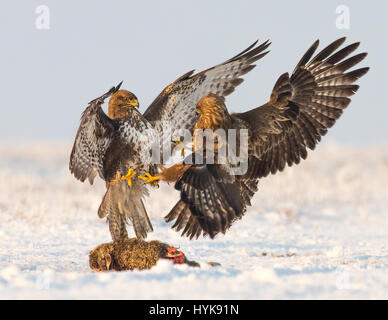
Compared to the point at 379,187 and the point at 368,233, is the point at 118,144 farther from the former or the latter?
the point at 379,187

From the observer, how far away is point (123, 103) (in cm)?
754

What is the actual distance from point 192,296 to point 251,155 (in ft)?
8.90

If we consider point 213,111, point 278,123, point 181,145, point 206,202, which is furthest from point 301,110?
point 206,202

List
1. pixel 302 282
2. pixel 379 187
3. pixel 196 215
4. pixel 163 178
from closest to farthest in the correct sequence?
pixel 302 282
pixel 196 215
pixel 163 178
pixel 379 187

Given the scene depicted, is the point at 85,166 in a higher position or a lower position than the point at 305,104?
lower

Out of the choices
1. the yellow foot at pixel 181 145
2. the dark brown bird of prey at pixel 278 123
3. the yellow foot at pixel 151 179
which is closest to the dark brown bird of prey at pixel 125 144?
the yellow foot at pixel 181 145

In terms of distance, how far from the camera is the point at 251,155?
24.0 feet

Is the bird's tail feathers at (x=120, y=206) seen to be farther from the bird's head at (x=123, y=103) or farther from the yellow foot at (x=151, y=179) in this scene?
the bird's head at (x=123, y=103)

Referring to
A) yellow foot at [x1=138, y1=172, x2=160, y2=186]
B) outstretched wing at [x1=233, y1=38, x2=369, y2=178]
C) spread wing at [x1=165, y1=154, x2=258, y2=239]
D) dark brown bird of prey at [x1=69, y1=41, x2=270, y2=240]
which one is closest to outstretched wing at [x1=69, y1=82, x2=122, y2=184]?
dark brown bird of prey at [x1=69, y1=41, x2=270, y2=240]

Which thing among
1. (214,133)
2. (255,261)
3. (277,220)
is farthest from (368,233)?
(214,133)

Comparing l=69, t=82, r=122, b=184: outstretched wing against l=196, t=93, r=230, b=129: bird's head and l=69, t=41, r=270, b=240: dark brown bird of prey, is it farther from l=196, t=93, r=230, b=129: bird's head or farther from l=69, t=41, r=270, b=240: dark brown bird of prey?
l=196, t=93, r=230, b=129: bird's head

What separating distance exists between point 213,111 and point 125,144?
3.79 ft

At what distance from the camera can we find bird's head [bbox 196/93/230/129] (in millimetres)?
6879

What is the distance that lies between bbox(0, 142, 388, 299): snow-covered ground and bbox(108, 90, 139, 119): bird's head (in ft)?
5.89
